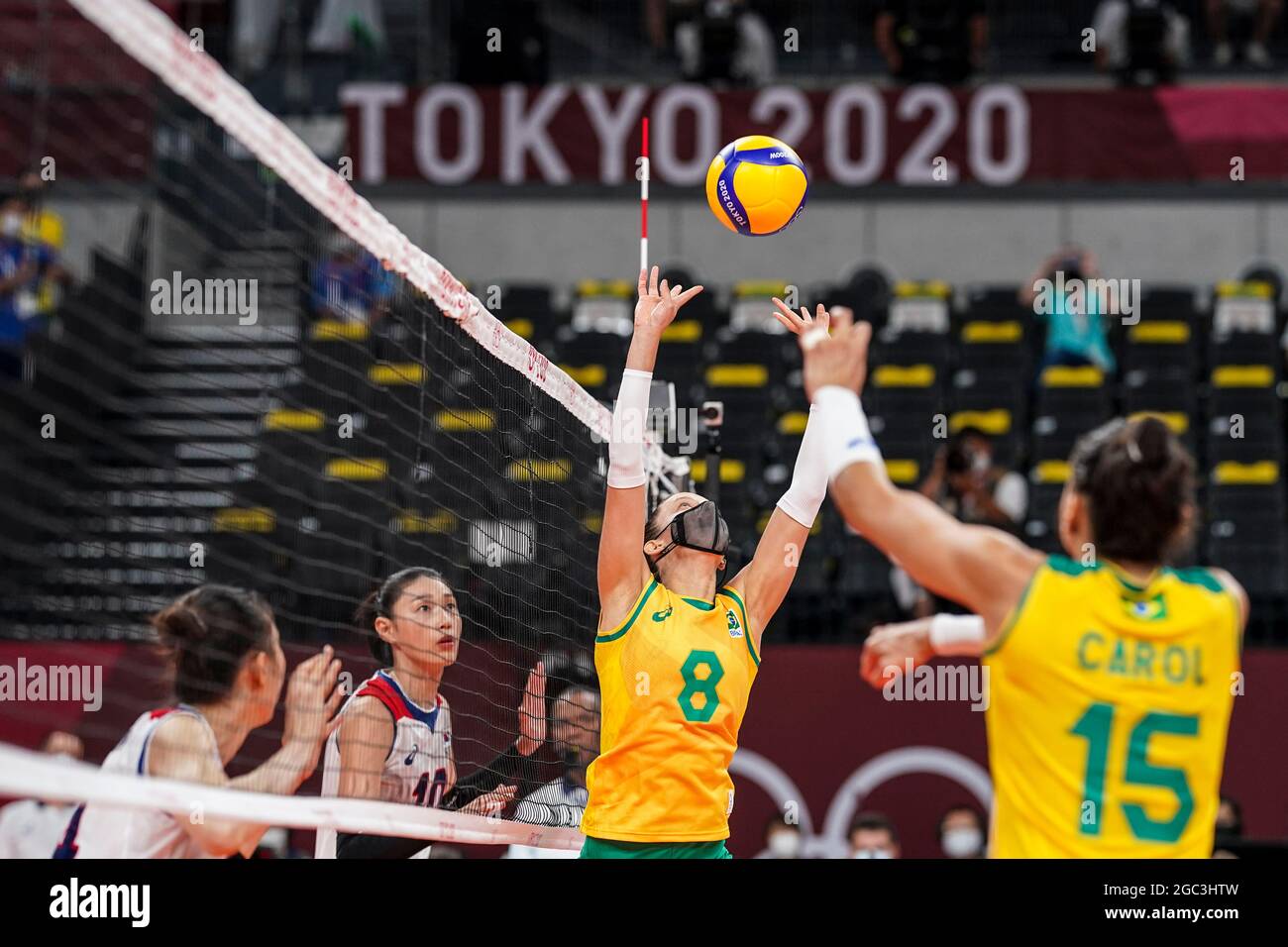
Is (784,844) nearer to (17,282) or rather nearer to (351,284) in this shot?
(351,284)

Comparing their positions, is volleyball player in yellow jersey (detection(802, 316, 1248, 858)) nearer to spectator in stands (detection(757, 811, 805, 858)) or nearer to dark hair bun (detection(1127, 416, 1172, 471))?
dark hair bun (detection(1127, 416, 1172, 471))

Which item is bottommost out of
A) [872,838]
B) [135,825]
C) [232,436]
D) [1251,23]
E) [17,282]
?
[872,838]

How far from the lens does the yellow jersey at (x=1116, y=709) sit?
3469mm

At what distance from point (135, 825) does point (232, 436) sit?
9104 mm

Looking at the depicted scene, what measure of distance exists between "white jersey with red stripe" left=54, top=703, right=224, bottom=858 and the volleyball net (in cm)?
169

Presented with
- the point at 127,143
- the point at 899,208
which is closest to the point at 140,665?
the point at 127,143

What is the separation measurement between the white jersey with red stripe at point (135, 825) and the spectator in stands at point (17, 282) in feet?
29.9

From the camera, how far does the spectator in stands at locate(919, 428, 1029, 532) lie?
1142 cm

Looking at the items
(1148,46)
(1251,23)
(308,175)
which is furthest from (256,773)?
(1251,23)

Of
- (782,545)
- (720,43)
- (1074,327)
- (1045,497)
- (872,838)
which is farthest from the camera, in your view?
(720,43)

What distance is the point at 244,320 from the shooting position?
14625 millimetres

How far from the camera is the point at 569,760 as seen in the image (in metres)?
7.80

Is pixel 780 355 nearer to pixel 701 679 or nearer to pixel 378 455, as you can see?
pixel 378 455

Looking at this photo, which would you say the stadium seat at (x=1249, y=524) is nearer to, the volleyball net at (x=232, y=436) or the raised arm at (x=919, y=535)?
the volleyball net at (x=232, y=436)
